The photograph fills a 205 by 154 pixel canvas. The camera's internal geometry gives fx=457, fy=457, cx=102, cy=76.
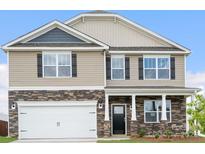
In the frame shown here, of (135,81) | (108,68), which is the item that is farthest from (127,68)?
(108,68)

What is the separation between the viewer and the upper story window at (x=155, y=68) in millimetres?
30188

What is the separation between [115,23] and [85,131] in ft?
27.1

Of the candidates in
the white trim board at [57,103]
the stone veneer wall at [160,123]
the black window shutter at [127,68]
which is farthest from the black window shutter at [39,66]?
the black window shutter at [127,68]

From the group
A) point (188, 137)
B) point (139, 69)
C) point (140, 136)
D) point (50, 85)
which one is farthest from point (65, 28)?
point (188, 137)

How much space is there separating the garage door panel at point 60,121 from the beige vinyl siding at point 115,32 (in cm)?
583

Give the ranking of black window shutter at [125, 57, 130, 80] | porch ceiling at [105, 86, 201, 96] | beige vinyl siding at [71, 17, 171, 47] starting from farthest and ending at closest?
beige vinyl siding at [71, 17, 171, 47] < black window shutter at [125, 57, 130, 80] < porch ceiling at [105, 86, 201, 96]

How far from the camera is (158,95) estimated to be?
95.2 feet

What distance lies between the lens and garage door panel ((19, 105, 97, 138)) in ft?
91.5

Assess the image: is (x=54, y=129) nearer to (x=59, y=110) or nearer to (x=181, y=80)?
(x=59, y=110)

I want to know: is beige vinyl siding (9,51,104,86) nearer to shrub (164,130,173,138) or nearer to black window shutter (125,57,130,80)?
black window shutter (125,57,130,80)

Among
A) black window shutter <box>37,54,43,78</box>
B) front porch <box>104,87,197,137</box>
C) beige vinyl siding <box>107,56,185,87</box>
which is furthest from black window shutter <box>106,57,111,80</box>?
black window shutter <box>37,54,43,78</box>

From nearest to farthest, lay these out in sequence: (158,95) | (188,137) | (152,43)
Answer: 1. (188,137)
2. (158,95)
3. (152,43)

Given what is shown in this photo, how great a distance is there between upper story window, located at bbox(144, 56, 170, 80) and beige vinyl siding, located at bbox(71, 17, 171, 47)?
5.18ft

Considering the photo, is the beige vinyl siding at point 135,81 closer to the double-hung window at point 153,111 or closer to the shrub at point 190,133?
the double-hung window at point 153,111
